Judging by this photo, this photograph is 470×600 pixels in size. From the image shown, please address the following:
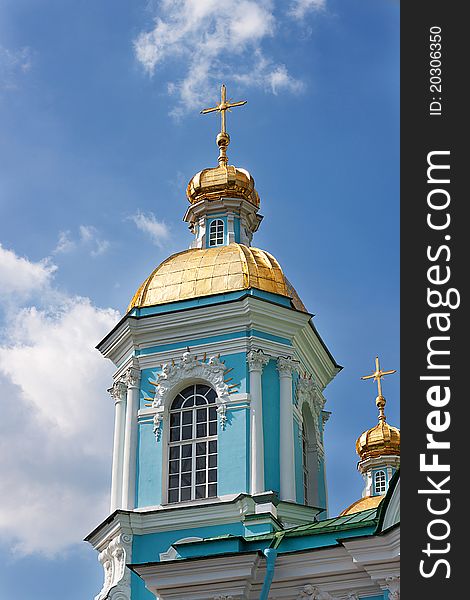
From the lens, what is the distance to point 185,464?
18359mm

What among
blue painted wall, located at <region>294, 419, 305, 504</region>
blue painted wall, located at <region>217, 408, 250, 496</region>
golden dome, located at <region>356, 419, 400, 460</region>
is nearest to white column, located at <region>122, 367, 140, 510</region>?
blue painted wall, located at <region>217, 408, 250, 496</region>

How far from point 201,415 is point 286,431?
4.93 feet

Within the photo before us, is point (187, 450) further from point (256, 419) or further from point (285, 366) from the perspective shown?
point (285, 366)

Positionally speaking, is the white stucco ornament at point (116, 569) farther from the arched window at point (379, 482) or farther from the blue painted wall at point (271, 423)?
the arched window at point (379, 482)

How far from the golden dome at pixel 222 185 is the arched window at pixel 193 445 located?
5.03m

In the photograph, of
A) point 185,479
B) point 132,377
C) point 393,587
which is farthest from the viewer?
point 132,377

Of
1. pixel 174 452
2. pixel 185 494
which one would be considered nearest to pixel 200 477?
pixel 185 494

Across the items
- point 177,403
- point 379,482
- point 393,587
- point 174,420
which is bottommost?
point 393,587

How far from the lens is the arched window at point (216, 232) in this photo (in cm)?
2198

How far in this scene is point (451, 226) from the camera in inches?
409

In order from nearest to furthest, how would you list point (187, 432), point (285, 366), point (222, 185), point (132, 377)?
1. point (187, 432)
2. point (285, 366)
3. point (132, 377)
4. point (222, 185)

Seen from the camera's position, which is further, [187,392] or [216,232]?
[216,232]

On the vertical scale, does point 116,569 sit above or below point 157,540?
below

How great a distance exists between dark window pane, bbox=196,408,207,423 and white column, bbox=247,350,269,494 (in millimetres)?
896
